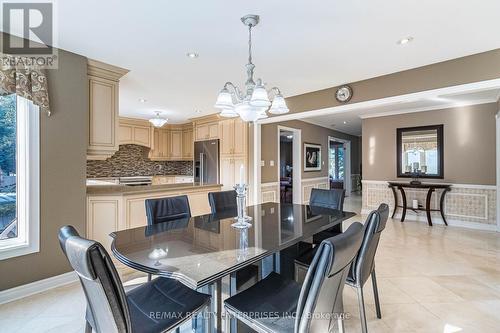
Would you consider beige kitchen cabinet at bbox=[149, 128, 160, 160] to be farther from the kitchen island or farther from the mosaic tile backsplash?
the kitchen island

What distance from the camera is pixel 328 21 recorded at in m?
2.10

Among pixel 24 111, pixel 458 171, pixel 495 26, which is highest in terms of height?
pixel 495 26

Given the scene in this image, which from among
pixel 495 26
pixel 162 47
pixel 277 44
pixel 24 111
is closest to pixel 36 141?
pixel 24 111

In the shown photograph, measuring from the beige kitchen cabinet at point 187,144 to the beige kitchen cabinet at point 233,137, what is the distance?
5.71 ft

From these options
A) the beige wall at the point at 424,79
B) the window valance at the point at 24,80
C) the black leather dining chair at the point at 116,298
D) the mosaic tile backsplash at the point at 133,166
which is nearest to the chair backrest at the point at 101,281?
the black leather dining chair at the point at 116,298

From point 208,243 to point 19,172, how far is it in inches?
84.0

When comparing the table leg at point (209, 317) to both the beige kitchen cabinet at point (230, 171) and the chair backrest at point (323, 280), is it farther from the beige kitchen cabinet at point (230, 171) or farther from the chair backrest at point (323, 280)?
the beige kitchen cabinet at point (230, 171)

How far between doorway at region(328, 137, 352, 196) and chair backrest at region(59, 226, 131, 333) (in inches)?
353

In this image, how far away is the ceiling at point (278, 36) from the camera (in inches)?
75.0

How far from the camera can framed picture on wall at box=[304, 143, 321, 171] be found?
21.1ft

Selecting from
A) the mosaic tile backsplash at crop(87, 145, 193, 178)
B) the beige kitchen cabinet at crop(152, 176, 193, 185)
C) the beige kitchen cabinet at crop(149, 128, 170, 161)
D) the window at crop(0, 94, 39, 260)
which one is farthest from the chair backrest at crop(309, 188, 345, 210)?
the beige kitchen cabinet at crop(149, 128, 170, 161)

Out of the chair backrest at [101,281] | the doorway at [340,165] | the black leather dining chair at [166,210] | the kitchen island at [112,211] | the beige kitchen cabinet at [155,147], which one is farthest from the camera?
the doorway at [340,165]

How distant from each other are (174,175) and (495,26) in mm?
6935

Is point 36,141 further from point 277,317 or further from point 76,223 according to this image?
point 277,317
